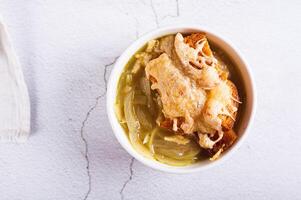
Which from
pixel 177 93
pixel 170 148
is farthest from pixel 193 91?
pixel 170 148

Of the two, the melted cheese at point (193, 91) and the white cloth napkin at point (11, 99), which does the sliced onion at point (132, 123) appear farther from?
the white cloth napkin at point (11, 99)

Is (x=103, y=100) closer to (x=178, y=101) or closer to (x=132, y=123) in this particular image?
(x=132, y=123)

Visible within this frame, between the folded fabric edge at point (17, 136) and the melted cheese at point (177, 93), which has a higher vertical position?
the melted cheese at point (177, 93)

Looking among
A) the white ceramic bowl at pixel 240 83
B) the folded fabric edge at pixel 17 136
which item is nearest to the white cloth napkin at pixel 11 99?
the folded fabric edge at pixel 17 136

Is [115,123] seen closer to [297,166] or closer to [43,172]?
[43,172]

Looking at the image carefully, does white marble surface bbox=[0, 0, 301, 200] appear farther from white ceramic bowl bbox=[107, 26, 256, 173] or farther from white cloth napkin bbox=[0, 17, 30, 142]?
white ceramic bowl bbox=[107, 26, 256, 173]

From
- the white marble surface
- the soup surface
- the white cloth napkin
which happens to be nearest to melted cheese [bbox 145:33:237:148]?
the soup surface

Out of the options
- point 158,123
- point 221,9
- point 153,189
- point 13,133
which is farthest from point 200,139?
point 13,133
